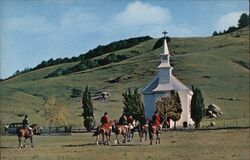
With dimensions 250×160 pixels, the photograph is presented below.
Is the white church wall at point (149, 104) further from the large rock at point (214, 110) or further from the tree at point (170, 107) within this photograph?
the large rock at point (214, 110)

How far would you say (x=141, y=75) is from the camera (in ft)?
442

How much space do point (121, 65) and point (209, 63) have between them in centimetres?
2551

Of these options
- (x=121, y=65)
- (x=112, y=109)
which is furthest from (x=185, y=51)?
(x=112, y=109)

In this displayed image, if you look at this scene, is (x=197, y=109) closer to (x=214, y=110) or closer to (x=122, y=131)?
(x=214, y=110)

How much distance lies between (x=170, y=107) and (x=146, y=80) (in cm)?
5205

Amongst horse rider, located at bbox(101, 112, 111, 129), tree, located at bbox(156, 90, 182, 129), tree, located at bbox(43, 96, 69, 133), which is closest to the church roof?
tree, located at bbox(156, 90, 182, 129)

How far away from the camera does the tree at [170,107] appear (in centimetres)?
7438

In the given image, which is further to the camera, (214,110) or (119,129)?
(214,110)

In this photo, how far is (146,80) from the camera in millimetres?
127812

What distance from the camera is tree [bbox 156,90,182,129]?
7438cm

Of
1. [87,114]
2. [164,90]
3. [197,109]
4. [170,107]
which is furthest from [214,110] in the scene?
[87,114]

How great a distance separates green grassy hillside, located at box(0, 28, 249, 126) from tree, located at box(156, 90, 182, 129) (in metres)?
15.4

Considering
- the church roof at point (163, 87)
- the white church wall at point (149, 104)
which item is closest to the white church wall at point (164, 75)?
the church roof at point (163, 87)

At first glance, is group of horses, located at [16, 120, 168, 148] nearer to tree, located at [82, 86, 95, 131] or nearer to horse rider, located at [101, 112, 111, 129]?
horse rider, located at [101, 112, 111, 129]
